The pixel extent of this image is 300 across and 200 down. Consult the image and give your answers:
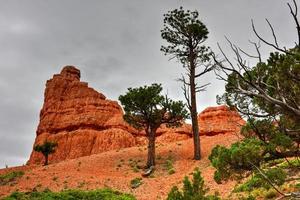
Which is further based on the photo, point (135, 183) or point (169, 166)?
point (169, 166)

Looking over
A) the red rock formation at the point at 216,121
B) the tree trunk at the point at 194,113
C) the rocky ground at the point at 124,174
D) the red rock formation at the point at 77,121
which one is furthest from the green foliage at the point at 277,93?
the red rock formation at the point at 77,121

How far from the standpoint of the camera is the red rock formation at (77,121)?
5947 cm

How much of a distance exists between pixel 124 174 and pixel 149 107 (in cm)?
611

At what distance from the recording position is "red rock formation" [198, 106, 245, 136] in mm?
53688

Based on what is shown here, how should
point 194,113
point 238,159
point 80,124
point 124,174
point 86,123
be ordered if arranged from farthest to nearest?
→ 1. point 80,124
2. point 86,123
3. point 194,113
4. point 124,174
5. point 238,159

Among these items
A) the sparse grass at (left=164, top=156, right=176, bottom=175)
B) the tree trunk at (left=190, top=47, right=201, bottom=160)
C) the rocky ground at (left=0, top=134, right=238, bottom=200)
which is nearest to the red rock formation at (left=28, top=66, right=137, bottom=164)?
the rocky ground at (left=0, top=134, right=238, bottom=200)

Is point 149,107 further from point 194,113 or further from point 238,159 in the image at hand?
point 238,159

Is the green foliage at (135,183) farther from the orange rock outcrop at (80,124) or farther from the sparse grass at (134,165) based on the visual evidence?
the orange rock outcrop at (80,124)

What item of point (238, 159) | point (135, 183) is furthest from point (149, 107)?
point (238, 159)

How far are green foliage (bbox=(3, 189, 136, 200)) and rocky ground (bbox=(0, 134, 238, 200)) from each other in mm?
1677

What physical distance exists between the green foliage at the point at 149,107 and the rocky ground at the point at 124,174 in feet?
10.5

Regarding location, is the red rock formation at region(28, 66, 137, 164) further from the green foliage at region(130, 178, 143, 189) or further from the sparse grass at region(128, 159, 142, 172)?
the green foliage at region(130, 178, 143, 189)

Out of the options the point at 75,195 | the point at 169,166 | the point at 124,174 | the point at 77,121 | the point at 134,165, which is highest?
the point at 77,121

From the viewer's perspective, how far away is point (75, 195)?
2412 cm
